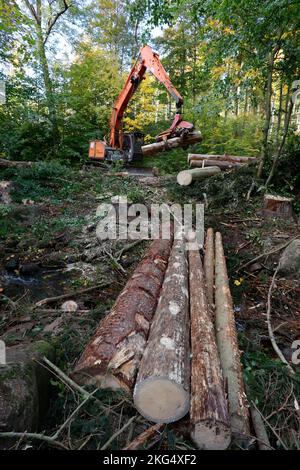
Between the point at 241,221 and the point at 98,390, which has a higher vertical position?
the point at 241,221

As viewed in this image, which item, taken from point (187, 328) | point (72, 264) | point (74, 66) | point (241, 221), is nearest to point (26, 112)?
point (74, 66)

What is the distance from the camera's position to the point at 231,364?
2232 mm

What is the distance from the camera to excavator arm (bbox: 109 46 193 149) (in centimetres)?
751

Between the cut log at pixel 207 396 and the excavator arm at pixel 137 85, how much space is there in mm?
6418

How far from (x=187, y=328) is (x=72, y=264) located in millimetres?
2826

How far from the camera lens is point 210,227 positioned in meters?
5.80

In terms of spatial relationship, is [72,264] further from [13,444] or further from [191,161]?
[191,161]

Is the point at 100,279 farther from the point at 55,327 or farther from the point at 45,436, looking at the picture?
the point at 45,436

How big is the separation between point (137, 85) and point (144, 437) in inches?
372

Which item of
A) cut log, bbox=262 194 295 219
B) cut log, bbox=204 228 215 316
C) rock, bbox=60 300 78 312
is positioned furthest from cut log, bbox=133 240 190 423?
cut log, bbox=262 194 295 219

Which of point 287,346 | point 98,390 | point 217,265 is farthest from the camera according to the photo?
point 217,265

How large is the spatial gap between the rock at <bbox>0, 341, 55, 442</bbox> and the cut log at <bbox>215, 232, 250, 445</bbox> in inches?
51.6

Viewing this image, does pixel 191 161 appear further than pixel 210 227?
Yes

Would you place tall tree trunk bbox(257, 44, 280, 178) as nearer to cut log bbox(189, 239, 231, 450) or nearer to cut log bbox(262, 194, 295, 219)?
cut log bbox(262, 194, 295, 219)
